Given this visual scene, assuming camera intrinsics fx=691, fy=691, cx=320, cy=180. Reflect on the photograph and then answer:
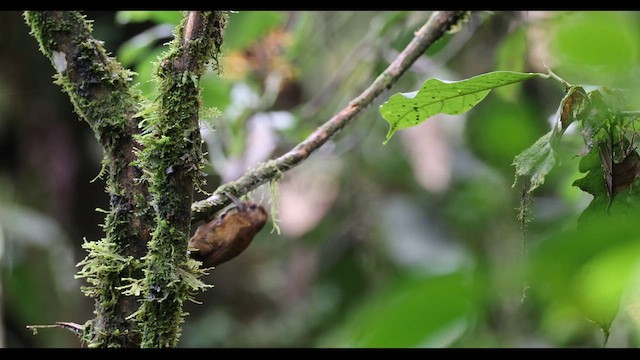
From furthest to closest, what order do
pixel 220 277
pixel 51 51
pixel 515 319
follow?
pixel 220 277 < pixel 515 319 < pixel 51 51

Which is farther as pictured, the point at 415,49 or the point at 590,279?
the point at 415,49

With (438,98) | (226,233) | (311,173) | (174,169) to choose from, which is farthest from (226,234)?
(311,173)

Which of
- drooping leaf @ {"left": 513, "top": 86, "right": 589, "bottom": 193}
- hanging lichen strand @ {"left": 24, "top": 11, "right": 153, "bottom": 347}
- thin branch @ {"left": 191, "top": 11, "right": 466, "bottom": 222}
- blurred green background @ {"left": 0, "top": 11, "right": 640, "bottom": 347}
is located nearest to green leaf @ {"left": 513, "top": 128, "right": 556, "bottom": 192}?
drooping leaf @ {"left": 513, "top": 86, "right": 589, "bottom": 193}

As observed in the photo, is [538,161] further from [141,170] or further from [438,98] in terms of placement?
[141,170]

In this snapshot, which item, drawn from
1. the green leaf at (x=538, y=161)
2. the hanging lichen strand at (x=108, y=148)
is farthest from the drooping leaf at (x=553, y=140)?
the hanging lichen strand at (x=108, y=148)

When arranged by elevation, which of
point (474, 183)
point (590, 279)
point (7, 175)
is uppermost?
point (7, 175)

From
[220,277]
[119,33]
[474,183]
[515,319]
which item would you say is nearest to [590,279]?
[515,319]

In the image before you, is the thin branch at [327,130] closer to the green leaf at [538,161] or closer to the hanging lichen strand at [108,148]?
the hanging lichen strand at [108,148]

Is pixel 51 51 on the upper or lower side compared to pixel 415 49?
lower

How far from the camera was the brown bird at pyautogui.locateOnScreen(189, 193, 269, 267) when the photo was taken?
2.82 feet

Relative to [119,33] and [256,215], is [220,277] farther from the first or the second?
[256,215]

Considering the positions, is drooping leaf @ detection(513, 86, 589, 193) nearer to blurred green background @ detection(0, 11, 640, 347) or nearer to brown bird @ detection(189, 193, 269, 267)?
brown bird @ detection(189, 193, 269, 267)
